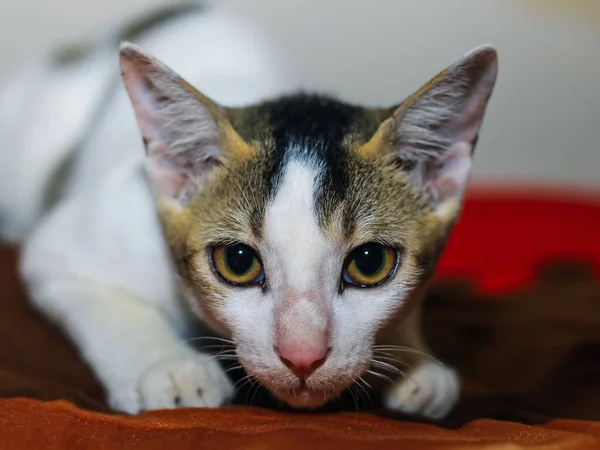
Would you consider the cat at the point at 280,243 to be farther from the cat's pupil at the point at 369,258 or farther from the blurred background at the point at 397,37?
the blurred background at the point at 397,37

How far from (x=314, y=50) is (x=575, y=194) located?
0.99 m

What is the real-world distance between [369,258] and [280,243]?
134mm

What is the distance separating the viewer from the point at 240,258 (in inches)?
40.1

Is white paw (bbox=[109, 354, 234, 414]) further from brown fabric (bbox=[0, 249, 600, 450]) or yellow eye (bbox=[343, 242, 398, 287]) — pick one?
Answer: yellow eye (bbox=[343, 242, 398, 287])

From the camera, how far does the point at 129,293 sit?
1.29 meters

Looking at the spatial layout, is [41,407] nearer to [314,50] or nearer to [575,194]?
[314,50]

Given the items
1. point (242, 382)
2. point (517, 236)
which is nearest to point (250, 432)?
point (242, 382)

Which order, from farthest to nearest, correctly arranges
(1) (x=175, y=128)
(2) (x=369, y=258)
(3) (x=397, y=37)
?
1. (3) (x=397, y=37)
2. (1) (x=175, y=128)
3. (2) (x=369, y=258)

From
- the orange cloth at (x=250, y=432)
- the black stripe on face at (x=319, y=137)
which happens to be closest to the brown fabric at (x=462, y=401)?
the orange cloth at (x=250, y=432)

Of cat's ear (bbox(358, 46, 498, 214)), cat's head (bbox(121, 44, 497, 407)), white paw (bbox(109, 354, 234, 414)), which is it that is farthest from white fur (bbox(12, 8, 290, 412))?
cat's ear (bbox(358, 46, 498, 214))

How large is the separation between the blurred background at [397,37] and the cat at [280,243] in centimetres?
112

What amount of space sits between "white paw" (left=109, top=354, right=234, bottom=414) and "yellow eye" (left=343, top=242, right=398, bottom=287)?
25cm

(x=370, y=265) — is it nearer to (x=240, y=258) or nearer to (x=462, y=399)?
(x=240, y=258)

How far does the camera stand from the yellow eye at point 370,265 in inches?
39.4
